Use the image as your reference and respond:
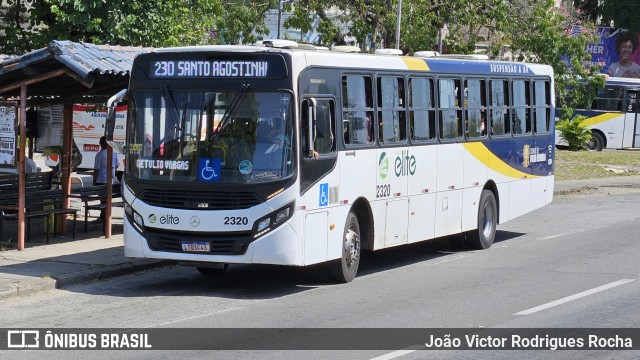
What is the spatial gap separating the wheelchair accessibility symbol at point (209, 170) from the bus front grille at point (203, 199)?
0.16m

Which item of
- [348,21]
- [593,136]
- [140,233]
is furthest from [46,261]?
[593,136]

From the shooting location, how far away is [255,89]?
492 inches

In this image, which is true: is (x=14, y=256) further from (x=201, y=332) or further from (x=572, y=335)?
(x=572, y=335)

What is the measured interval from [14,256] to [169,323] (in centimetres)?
526

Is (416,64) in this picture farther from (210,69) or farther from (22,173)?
(22,173)

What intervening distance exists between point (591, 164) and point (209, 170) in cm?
2693

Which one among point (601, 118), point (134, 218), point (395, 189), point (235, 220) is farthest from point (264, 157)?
point (601, 118)

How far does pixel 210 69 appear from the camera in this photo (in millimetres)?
12703

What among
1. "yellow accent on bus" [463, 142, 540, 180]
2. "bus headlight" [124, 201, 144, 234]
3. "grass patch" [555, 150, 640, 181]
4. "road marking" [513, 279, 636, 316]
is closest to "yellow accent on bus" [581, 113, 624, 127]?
"grass patch" [555, 150, 640, 181]

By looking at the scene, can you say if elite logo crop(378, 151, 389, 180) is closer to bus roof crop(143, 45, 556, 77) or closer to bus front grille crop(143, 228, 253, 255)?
bus roof crop(143, 45, 556, 77)

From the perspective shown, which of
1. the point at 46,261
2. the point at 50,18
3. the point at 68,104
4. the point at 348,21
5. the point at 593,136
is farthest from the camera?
the point at 593,136

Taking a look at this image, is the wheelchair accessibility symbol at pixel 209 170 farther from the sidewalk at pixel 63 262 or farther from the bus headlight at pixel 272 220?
the sidewalk at pixel 63 262

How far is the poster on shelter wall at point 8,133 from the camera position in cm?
1608

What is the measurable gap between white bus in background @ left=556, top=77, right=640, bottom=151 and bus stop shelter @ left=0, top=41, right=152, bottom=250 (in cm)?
3342
